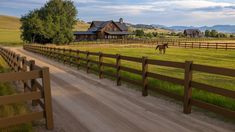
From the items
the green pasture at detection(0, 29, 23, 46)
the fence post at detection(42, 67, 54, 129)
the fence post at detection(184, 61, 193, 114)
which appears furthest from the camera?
the green pasture at detection(0, 29, 23, 46)

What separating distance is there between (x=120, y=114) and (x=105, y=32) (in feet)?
303

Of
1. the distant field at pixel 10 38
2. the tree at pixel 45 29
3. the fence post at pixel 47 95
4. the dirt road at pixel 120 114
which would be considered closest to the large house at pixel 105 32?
the tree at pixel 45 29

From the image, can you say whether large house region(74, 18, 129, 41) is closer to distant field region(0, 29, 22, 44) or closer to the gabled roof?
the gabled roof

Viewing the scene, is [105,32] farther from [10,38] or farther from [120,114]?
[120,114]

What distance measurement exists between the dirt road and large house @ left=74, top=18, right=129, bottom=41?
88.1 m

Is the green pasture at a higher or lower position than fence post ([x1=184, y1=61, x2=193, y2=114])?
lower

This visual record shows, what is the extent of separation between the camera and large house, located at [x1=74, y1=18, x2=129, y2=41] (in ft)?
330

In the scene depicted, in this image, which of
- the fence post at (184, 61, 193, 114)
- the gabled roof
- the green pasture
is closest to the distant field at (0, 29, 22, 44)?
the green pasture

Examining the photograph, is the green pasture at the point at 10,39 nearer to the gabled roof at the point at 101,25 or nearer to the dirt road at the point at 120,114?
the gabled roof at the point at 101,25

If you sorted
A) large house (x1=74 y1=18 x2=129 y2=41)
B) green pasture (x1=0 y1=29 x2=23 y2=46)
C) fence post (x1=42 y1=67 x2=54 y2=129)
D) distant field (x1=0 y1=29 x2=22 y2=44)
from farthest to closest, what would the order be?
distant field (x1=0 y1=29 x2=22 y2=44) < large house (x1=74 y1=18 x2=129 y2=41) < green pasture (x1=0 y1=29 x2=23 y2=46) < fence post (x1=42 y1=67 x2=54 y2=129)

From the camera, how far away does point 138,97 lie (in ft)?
35.3

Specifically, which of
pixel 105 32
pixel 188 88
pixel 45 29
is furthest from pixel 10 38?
pixel 188 88

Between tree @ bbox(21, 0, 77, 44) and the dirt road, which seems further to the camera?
tree @ bbox(21, 0, 77, 44)

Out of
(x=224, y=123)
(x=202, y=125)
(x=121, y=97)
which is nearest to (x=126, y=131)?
(x=202, y=125)
